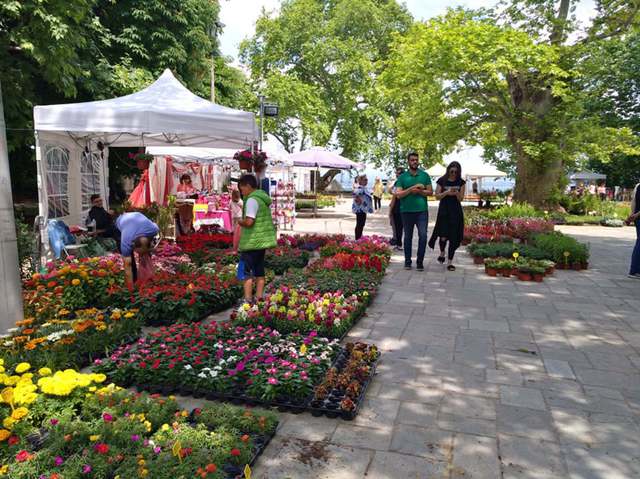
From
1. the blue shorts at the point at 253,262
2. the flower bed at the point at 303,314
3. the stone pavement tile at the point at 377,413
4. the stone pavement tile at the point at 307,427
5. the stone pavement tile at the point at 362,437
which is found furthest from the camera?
the blue shorts at the point at 253,262

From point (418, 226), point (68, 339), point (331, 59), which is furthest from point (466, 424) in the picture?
point (331, 59)

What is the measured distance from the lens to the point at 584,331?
17.1ft

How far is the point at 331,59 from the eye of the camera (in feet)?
98.3

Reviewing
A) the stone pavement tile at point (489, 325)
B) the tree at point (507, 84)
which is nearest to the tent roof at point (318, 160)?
the tree at point (507, 84)

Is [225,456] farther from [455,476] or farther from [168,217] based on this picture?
[168,217]

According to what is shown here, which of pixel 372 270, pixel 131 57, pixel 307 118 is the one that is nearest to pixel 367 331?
pixel 372 270

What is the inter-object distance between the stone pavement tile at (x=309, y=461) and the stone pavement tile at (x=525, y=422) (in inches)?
40.0

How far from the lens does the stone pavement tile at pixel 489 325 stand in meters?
5.19

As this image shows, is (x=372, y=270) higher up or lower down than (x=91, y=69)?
lower down

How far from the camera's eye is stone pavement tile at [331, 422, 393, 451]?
2.88 metres

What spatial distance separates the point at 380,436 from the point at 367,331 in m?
2.13

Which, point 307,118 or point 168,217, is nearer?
point 168,217

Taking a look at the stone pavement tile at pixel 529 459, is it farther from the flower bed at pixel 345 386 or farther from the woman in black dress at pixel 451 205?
the woman in black dress at pixel 451 205

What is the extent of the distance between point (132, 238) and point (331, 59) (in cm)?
2698
